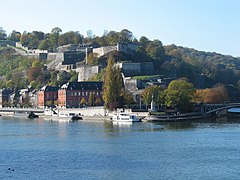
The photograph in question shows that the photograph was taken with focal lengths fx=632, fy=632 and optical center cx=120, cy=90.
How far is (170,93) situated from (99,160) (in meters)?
26.9

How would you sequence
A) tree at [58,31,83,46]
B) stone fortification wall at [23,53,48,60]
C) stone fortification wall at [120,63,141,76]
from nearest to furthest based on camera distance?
stone fortification wall at [120,63,141,76] < stone fortification wall at [23,53,48,60] < tree at [58,31,83,46]

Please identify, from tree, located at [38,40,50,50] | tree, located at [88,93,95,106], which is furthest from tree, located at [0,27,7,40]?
tree, located at [88,93,95,106]

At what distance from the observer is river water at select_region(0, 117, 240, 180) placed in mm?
24297

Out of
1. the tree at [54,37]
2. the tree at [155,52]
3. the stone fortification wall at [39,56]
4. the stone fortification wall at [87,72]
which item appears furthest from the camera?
the tree at [54,37]

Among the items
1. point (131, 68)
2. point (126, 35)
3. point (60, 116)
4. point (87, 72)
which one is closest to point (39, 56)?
point (126, 35)

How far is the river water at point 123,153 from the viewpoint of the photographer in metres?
24.3

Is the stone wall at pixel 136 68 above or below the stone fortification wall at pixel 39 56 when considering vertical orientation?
below

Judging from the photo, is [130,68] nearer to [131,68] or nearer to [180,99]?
[131,68]

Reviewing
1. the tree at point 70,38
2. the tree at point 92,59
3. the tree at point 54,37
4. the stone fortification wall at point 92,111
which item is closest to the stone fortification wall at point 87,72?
the tree at point 92,59

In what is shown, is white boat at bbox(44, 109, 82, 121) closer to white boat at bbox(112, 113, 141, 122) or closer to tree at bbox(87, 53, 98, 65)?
white boat at bbox(112, 113, 141, 122)

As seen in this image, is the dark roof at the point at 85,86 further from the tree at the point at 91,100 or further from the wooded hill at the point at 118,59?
the wooded hill at the point at 118,59

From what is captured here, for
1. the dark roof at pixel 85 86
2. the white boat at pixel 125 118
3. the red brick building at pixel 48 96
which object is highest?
the dark roof at pixel 85 86

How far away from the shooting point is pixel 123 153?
96.1 ft

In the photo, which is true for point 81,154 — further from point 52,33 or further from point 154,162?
point 52,33
